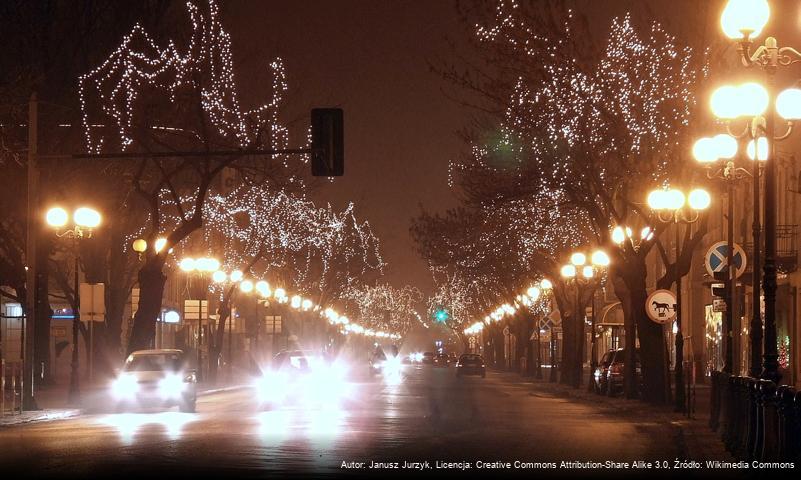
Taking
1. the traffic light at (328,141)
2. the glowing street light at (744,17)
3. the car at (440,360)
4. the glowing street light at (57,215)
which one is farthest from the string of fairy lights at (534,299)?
the glowing street light at (744,17)

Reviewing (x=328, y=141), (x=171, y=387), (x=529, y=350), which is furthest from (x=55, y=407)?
(x=529, y=350)

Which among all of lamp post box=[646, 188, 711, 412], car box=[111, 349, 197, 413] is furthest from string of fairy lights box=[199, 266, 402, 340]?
lamp post box=[646, 188, 711, 412]

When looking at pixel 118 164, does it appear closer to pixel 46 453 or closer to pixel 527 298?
pixel 46 453

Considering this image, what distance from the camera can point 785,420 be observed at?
53.4ft

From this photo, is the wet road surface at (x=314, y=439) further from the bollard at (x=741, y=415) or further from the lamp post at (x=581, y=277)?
the lamp post at (x=581, y=277)

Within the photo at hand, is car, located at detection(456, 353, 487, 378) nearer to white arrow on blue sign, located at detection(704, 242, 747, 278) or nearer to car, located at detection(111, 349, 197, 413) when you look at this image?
car, located at detection(111, 349, 197, 413)

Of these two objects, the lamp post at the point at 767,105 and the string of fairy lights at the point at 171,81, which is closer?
the lamp post at the point at 767,105

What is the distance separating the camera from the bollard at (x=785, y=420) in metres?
16.0

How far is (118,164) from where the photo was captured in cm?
4834

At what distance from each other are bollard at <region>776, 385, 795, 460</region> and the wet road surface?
12.1ft

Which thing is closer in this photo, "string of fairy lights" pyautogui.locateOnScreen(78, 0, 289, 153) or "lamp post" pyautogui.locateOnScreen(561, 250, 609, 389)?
"string of fairy lights" pyautogui.locateOnScreen(78, 0, 289, 153)

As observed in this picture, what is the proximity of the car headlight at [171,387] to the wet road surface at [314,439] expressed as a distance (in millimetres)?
538

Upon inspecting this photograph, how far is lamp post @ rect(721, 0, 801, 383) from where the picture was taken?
1989 centimetres

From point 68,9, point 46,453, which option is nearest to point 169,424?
point 46,453
